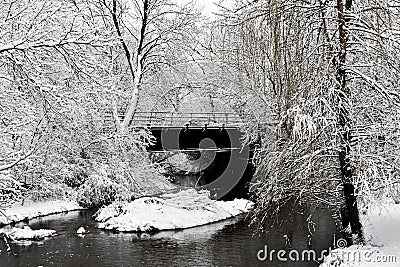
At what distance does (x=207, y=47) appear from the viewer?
24062 millimetres

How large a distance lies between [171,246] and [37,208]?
808cm

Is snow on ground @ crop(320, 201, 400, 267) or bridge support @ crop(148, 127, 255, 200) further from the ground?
bridge support @ crop(148, 127, 255, 200)

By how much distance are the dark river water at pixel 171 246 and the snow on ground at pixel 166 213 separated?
1.96 feet

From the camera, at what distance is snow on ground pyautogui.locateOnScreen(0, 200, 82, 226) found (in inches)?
712

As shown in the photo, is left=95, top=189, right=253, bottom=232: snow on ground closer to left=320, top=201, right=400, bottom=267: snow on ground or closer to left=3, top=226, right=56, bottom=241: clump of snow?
left=3, top=226, right=56, bottom=241: clump of snow

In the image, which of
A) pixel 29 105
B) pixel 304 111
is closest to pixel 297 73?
pixel 304 111

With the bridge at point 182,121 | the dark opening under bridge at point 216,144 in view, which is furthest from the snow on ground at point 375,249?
the bridge at point 182,121

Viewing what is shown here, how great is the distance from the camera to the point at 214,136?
76.2ft

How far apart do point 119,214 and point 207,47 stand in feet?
33.9

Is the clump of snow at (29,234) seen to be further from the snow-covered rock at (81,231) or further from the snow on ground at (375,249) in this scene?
the snow on ground at (375,249)

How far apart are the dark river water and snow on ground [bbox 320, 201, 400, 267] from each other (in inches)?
58.8

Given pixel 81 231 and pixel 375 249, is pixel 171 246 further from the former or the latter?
pixel 375 249

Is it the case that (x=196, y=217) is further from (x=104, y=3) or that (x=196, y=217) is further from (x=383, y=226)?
(x=104, y=3)

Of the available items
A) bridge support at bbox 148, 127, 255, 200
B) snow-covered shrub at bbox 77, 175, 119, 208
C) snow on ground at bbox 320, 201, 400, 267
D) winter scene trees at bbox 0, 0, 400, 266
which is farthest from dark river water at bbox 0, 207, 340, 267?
bridge support at bbox 148, 127, 255, 200
